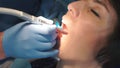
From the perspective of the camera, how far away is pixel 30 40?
3.64 ft

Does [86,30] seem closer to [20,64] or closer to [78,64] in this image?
[78,64]

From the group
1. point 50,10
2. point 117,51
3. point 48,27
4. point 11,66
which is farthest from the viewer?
point 50,10

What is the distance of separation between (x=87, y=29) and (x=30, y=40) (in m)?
0.32

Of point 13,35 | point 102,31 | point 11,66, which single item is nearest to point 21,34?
point 13,35

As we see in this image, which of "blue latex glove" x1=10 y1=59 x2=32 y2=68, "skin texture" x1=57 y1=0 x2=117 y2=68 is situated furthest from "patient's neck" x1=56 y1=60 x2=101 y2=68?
"blue latex glove" x1=10 y1=59 x2=32 y2=68

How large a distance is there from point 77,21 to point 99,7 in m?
0.14

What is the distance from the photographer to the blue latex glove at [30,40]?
110 centimetres

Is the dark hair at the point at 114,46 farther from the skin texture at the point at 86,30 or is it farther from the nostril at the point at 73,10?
the nostril at the point at 73,10

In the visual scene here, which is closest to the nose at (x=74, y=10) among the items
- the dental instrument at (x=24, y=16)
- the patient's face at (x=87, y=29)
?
the patient's face at (x=87, y=29)

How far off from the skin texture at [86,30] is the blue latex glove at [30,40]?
137 millimetres

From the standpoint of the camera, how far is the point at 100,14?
1244 millimetres

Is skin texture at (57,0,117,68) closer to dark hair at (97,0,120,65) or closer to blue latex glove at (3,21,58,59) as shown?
dark hair at (97,0,120,65)

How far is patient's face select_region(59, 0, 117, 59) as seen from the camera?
124cm

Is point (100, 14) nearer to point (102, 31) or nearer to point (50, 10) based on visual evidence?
point (102, 31)
